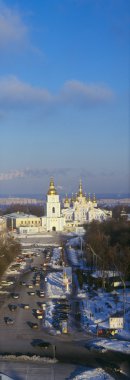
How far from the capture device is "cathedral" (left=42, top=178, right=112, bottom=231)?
49.5m

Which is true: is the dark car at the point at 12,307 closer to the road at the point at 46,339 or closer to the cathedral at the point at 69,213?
the road at the point at 46,339

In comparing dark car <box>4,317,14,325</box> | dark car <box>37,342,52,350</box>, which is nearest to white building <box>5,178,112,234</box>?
dark car <box>4,317,14,325</box>

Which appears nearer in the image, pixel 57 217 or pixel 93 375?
pixel 93 375

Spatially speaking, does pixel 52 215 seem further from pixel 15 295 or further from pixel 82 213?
pixel 15 295

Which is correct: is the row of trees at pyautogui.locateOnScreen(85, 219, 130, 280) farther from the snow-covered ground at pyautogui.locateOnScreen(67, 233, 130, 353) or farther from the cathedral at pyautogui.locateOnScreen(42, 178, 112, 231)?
the cathedral at pyautogui.locateOnScreen(42, 178, 112, 231)

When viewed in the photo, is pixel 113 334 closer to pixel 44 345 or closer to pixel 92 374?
pixel 44 345

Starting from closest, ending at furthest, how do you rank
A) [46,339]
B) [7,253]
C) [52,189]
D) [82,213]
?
[46,339]
[7,253]
[52,189]
[82,213]

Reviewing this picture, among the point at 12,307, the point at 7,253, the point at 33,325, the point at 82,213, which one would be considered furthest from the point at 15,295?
the point at 82,213

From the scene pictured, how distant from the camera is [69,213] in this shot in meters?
55.0

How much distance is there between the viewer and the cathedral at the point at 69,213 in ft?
163

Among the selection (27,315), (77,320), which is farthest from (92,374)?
(27,315)

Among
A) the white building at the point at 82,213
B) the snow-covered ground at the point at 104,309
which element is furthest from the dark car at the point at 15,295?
the white building at the point at 82,213

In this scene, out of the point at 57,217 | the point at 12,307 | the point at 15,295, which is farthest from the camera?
the point at 57,217

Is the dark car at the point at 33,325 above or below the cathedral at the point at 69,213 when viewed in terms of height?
below
